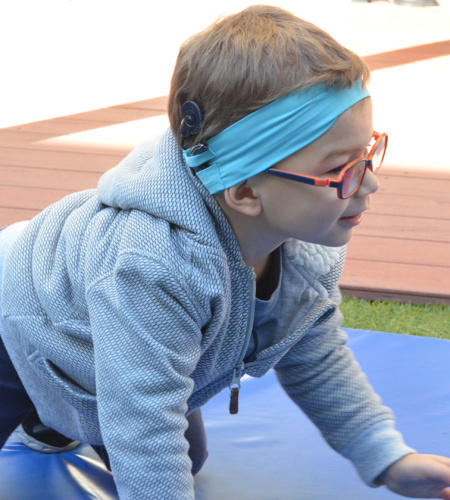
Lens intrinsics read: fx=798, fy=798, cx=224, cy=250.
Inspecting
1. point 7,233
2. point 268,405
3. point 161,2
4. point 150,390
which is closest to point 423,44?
point 161,2

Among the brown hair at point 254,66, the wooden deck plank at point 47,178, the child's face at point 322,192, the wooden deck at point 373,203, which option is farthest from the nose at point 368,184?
the wooden deck plank at point 47,178

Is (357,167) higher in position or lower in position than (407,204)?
higher

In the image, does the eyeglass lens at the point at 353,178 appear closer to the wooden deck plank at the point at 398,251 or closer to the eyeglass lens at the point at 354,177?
the eyeglass lens at the point at 354,177

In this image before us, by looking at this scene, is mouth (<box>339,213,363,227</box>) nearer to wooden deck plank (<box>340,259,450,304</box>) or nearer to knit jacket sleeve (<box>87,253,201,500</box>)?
knit jacket sleeve (<box>87,253,201,500</box>)

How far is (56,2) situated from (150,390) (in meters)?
5.14

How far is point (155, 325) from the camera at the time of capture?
38.1 inches

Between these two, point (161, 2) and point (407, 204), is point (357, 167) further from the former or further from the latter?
point (161, 2)

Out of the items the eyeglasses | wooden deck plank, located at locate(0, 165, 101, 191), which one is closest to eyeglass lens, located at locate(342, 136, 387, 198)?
the eyeglasses

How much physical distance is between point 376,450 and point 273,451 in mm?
355

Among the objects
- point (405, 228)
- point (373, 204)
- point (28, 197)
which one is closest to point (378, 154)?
point (405, 228)

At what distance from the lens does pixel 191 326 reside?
39.1 inches

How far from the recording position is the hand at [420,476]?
1.10 meters

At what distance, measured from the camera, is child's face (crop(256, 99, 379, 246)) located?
982 millimetres

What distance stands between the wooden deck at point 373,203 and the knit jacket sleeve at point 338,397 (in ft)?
2.89
